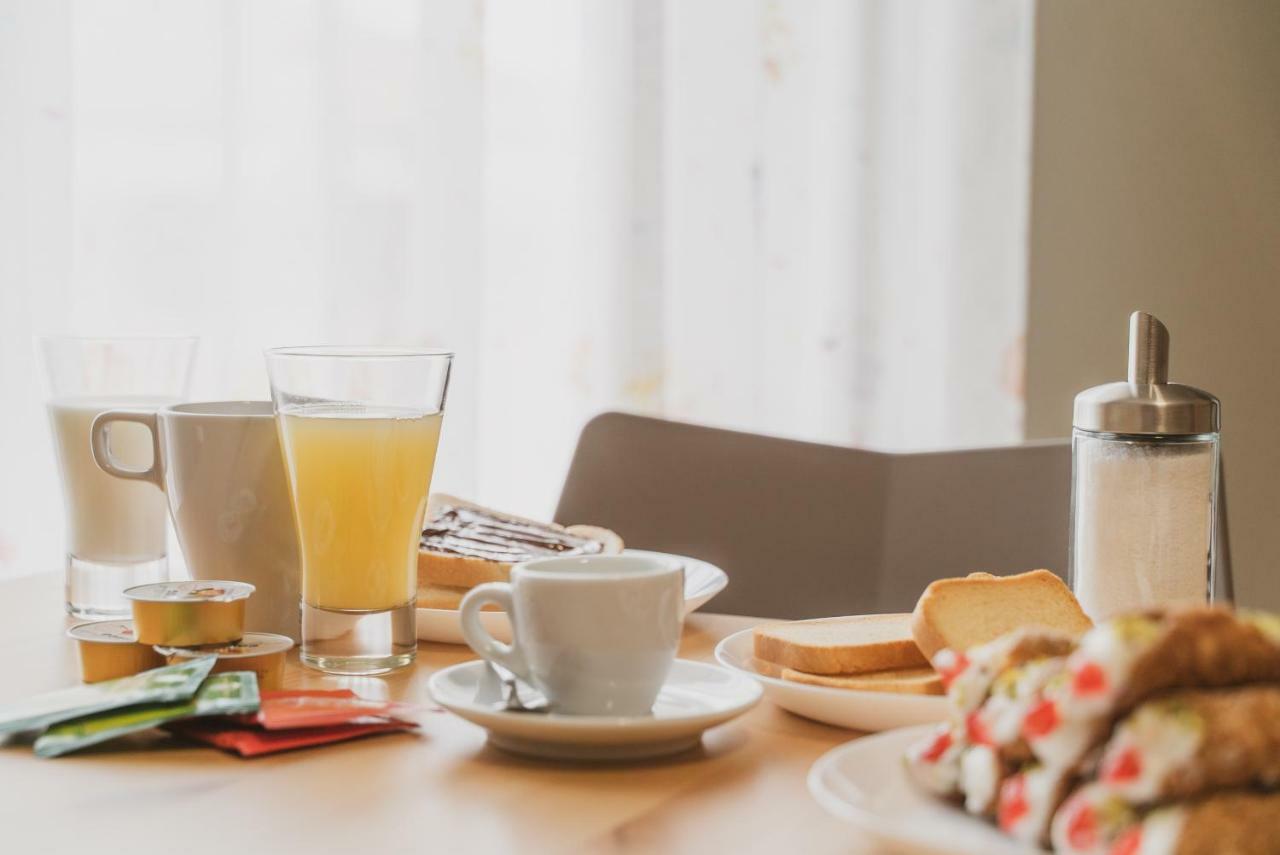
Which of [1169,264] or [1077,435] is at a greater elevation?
[1169,264]

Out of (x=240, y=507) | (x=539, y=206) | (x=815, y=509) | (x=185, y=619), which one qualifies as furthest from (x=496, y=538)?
(x=539, y=206)

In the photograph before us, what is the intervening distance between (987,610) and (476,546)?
41 cm

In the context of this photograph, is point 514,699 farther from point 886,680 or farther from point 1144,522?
point 1144,522

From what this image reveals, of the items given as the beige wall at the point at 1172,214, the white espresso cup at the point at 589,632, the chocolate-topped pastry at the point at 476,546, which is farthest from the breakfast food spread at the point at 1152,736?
the beige wall at the point at 1172,214

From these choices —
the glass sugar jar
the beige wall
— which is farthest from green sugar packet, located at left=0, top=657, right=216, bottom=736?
the beige wall

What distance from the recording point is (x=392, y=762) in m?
0.70

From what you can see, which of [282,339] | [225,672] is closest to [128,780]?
[225,672]

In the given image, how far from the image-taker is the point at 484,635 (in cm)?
73

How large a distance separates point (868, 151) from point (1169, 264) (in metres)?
0.64

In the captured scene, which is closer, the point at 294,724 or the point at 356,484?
the point at 294,724

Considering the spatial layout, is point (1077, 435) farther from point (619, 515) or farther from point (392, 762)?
point (619, 515)

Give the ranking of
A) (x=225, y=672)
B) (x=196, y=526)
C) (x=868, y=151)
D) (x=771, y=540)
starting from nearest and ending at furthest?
1. (x=225, y=672)
2. (x=196, y=526)
3. (x=771, y=540)
4. (x=868, y=151)

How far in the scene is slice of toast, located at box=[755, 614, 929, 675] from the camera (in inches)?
32.1

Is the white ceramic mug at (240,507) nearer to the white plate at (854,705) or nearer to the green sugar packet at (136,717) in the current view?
the green sugar packet at (136,717)
